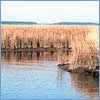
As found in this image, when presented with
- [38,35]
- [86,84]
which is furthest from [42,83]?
[38,35]

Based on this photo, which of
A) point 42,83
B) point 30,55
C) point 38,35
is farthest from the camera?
point 38,35

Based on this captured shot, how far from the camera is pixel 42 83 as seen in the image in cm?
741

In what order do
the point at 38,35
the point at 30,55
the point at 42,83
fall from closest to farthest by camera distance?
the point at 42,83 < the point at 30,55 < the point at 38,35

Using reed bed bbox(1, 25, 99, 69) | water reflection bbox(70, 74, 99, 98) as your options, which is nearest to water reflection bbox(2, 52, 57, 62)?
reed bed bbox(1, 25, 99, 69)

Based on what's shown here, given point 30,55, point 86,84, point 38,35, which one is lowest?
point 86,84

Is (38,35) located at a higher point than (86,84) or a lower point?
higher

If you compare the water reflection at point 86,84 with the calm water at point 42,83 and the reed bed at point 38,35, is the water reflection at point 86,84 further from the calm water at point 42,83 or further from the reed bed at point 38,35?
the reed bed at point 38,35

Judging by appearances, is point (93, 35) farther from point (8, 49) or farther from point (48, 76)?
point (8, 49)

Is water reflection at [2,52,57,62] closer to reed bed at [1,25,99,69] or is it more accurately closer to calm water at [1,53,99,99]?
reed bed at [1,25,99,69]

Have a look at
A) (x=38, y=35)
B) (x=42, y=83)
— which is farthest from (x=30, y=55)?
(x=42, y=83)

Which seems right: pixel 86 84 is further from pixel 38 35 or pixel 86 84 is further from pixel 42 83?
pixel 38 35

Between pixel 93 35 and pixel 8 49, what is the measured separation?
4.88 metres

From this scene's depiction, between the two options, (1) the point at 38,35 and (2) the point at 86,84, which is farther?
(1) the point at 38,35

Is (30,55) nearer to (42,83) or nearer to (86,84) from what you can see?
(42,83)
